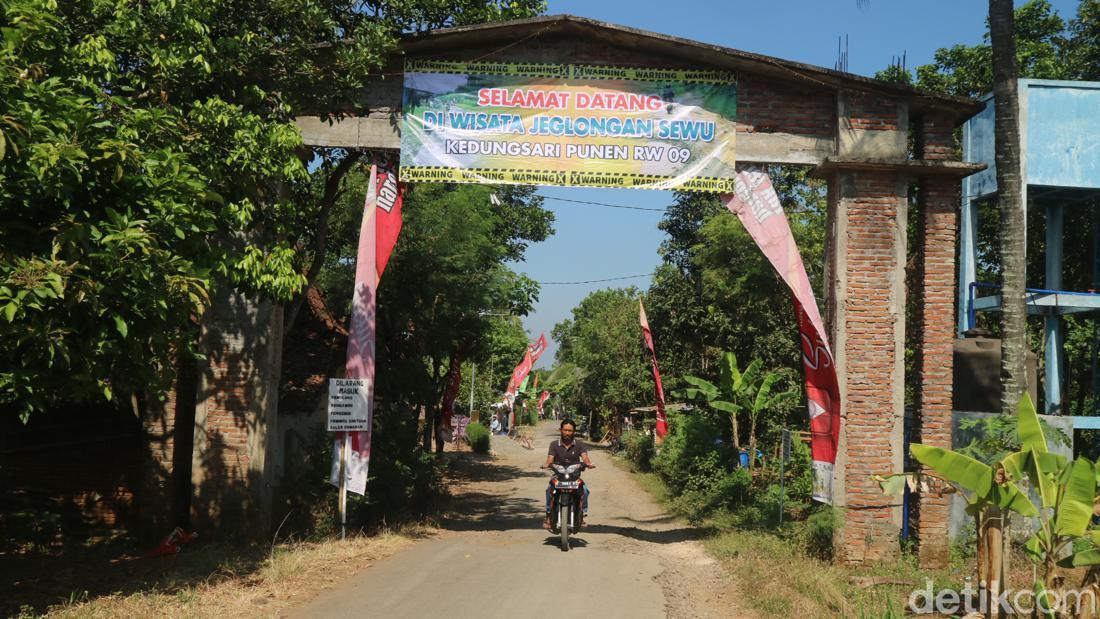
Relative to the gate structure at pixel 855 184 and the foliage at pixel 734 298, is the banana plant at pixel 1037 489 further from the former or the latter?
the foliage at pixel 734 298

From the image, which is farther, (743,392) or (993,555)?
(743,392)

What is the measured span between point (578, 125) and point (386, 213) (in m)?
2.88

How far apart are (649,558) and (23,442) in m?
8.85

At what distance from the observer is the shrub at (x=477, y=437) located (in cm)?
3709

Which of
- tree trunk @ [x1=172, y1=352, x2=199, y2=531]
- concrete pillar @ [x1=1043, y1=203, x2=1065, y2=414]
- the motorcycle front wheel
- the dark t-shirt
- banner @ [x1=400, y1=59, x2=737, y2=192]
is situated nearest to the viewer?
the motorcycle front wheel

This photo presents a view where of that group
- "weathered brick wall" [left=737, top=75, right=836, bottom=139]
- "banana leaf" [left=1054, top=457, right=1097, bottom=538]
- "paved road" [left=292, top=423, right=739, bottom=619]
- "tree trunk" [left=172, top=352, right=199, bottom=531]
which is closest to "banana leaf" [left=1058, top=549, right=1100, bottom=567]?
"banana leaf" [left=1054, top=457, right=1097, bottom=538]

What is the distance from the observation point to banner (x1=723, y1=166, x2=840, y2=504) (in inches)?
444

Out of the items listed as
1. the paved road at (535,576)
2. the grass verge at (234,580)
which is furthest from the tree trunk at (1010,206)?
the grass verge at (234,580)

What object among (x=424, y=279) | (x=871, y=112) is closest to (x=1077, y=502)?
(x=871, y=112)

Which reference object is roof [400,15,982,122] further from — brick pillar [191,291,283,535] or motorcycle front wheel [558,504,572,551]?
motorcycle front wheel [558,504,572,551]

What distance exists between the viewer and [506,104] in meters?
11.8

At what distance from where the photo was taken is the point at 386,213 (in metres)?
11.9

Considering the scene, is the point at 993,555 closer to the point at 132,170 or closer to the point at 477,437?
the point at 132,170

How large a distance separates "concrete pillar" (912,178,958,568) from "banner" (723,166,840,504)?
1255 millimetres
